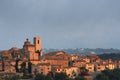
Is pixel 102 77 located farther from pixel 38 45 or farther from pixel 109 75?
pixel 38 45

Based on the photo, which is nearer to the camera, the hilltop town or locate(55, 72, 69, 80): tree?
locate(55, 72, 69, 80): tree

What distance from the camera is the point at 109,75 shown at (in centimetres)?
6312

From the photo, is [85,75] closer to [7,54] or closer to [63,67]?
[63,67]

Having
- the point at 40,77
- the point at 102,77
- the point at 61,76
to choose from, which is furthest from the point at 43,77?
the point at 102,77

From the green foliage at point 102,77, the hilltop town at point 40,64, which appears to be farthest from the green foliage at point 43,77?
the green foliage at point 102,77

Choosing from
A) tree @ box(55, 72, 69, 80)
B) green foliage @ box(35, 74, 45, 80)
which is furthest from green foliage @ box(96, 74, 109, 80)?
green foliage @ box(35, 74, 45, 80)

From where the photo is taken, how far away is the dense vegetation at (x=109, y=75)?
6073 cm

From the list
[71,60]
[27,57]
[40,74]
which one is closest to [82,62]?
[71,60]

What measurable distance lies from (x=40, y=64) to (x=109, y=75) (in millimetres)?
7406

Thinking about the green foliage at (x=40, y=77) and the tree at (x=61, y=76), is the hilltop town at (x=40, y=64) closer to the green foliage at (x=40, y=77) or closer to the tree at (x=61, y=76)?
the green foliage at (x=40, y=77)

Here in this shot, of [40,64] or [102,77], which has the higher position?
[40,64]

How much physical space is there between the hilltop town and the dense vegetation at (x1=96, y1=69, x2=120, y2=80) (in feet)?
3.19

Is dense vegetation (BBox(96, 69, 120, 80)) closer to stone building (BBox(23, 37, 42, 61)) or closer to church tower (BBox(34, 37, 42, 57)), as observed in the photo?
stone building (BBox(23, 37, 42, 61))

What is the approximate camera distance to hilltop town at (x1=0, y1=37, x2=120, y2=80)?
60.8m
